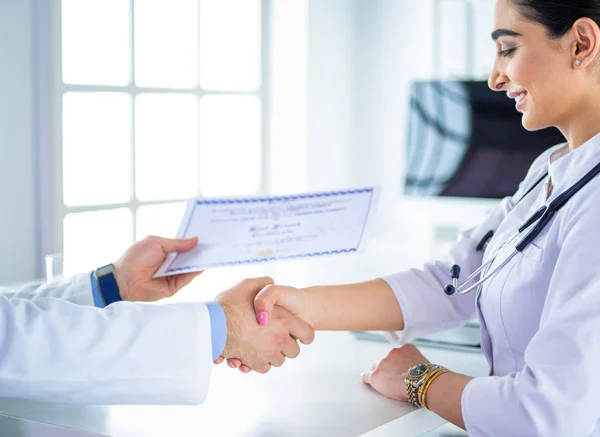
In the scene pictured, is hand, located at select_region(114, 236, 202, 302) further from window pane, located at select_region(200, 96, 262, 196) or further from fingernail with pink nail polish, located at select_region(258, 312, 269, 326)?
window pane, located at select_region(200, 96, 262, 196)

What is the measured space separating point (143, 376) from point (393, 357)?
1.48ft

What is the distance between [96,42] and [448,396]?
2305mm

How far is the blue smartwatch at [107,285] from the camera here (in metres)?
1.70

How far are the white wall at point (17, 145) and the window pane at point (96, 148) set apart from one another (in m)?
0.20

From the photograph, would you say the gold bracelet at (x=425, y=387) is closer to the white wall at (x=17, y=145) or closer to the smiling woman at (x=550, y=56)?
the smiling woman at (x=550, y=56)

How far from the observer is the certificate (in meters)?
1.54

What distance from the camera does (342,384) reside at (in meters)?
1.44

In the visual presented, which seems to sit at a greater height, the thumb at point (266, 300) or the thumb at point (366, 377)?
the thumb at point (266, 300)

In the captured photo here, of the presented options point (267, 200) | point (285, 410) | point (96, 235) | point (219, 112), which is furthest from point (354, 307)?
point (219, 112)

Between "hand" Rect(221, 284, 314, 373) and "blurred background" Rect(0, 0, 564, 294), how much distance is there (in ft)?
2.44

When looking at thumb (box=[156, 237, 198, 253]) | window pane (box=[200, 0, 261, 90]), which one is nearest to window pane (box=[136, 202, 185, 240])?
window pane (box=[200, 0, 261, 90])

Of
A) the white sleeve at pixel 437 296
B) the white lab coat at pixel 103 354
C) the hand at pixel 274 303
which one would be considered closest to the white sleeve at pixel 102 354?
the white lab coat at pixel 103 354

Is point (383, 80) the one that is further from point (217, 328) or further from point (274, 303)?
point (217, 328)

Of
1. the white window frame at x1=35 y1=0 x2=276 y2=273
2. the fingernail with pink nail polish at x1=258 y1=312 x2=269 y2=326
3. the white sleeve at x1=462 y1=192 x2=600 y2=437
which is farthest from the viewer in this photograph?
the white window frame at x1=35 y1=0 x2=276 y2=273
